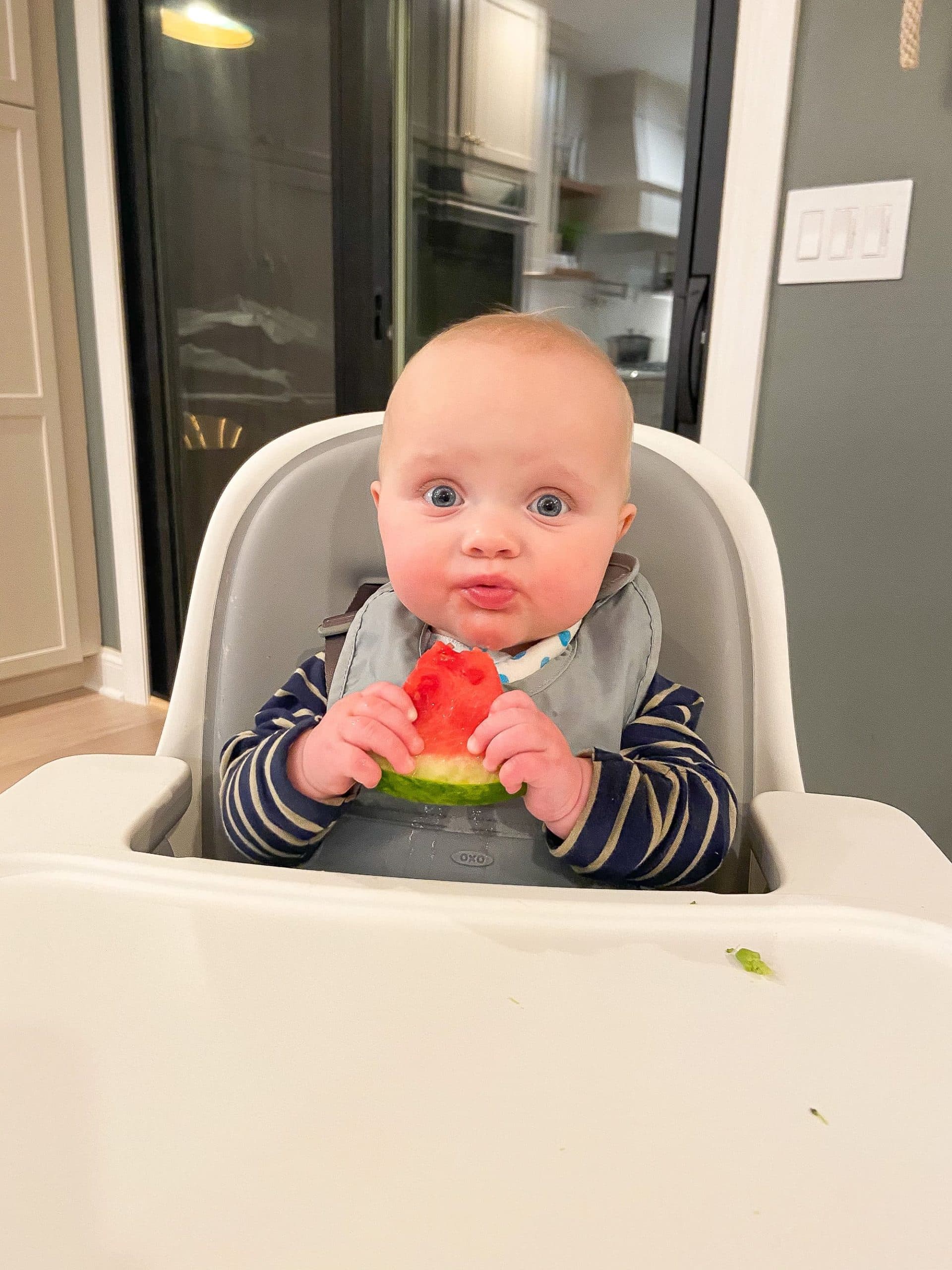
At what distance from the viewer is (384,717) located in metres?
0.63

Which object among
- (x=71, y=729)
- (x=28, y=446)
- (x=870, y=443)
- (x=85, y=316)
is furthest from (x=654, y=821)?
(x=85, y=316)

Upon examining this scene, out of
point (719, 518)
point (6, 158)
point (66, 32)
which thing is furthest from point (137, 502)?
point (719, 518)

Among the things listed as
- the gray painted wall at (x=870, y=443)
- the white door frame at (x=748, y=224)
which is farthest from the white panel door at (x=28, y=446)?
the gray painted wall at (x=870, y=443)

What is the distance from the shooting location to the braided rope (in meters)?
1.31

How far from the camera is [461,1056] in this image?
1.55 ft

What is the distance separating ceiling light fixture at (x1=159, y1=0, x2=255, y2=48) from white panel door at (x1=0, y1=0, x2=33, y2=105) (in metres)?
0.38

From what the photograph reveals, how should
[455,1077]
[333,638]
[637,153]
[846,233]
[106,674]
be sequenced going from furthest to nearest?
[106,674] < [637,153] < [846,233] < [333,638] < [455,1077]

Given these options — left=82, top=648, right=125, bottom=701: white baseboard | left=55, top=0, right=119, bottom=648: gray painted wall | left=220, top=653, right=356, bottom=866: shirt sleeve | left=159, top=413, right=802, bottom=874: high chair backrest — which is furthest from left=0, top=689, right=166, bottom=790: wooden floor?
left=220, top=653, right=356, bottom=866: shirt sleeve

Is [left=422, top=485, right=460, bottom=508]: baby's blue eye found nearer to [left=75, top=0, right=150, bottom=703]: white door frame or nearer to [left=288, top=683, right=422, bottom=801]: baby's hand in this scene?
[left=288, top=683, right=422, bottom=801]: baby's hand

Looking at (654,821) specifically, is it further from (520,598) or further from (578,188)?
(578,188)

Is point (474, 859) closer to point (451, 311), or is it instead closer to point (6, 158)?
point (451, 311)

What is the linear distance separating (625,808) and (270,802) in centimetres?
28

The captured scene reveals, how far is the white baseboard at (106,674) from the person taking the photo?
314cm

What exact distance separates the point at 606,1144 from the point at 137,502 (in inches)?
113
